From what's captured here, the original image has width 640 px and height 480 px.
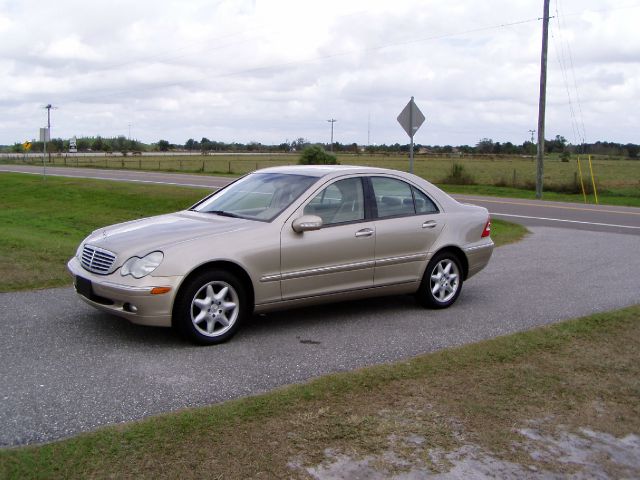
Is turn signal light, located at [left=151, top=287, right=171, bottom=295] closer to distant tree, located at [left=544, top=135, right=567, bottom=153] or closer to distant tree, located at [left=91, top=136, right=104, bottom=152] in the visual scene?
distant tree, located at [left=544, top=135, right=567, bottom=153]

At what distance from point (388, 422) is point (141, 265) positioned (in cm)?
252

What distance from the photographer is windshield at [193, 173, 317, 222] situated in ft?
21.9

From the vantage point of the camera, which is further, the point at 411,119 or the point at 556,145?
the point at 556,145

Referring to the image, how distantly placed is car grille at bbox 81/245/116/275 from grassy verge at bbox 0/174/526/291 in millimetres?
2196

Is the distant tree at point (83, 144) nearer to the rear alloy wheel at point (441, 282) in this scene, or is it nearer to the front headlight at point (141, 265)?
the rear alloy wheel at point (441, 282)

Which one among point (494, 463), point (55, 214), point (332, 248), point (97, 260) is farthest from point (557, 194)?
point (494, 463)

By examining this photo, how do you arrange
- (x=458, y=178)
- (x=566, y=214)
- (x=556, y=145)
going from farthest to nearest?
(x=556, y=145) → (x=458, y=178) → (x=566, y=214)

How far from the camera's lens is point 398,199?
290 inches

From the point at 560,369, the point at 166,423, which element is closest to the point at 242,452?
the point at 166,423

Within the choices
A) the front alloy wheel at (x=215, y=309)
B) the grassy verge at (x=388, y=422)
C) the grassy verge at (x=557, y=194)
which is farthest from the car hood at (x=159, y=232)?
the grassy verge at (x=557, y=194)

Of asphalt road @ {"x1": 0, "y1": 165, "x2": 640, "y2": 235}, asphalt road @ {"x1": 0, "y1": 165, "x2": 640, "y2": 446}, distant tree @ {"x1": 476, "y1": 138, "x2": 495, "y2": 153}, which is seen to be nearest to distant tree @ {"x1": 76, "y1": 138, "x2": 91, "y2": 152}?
distant tree @ {"x1": 476, "y1": 138, "x2": 495, "y2": 153}

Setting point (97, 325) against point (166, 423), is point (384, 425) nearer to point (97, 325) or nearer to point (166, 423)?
point (166, 423)

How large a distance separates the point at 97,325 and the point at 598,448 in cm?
435

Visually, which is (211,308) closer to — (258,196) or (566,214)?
(258,196)
